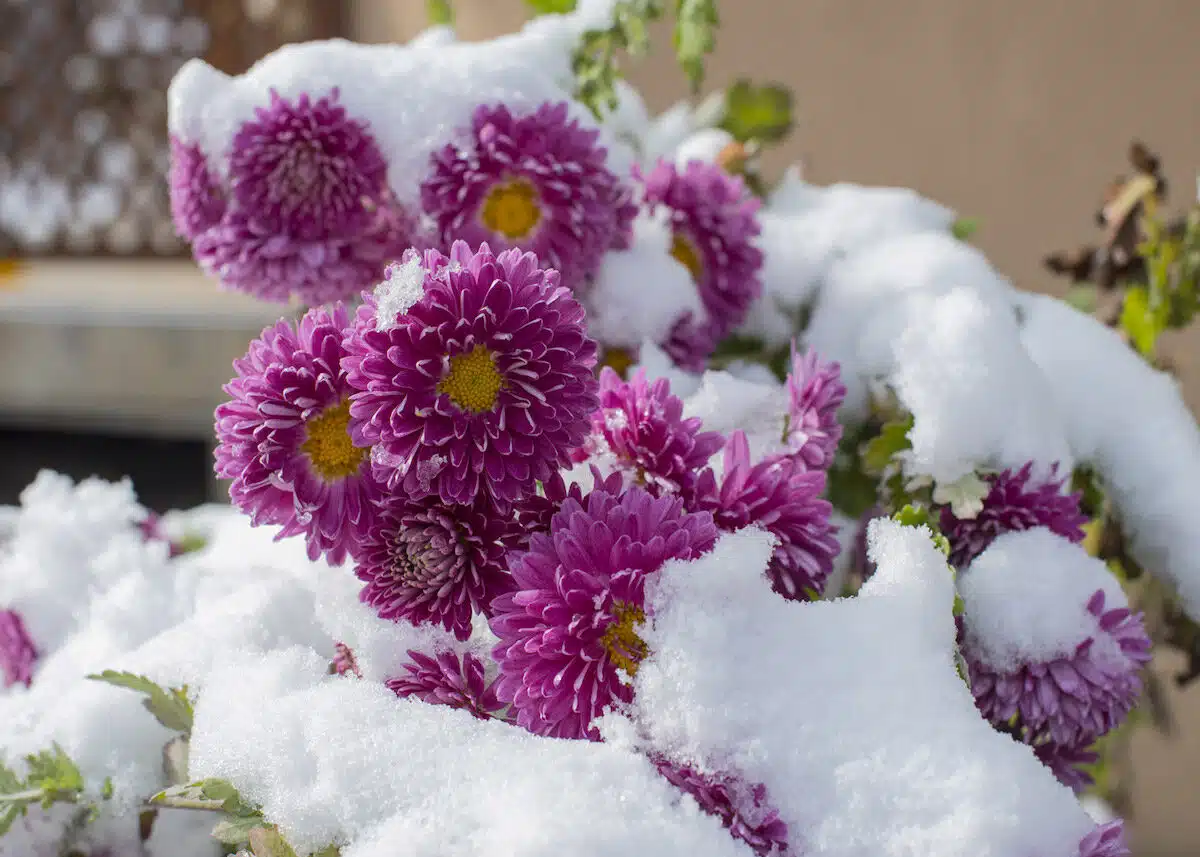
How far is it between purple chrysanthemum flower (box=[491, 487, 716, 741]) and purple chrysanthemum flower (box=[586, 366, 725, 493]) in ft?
0.10

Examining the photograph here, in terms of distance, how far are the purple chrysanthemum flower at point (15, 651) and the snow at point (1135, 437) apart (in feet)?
1.26

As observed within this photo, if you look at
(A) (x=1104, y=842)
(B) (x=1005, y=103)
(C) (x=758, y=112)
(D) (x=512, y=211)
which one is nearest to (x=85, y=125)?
(B) (x=1005, y=103)

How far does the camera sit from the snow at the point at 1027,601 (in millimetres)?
278

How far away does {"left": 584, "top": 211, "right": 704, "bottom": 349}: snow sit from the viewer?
362mm

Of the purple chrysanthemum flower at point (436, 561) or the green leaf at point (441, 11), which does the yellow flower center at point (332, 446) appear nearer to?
the purple chrysanthemum flower at point (436, 561)

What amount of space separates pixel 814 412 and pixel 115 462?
1.36 meters

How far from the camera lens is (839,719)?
216 millimetres

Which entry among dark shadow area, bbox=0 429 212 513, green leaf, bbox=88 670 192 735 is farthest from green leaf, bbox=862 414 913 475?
dark shadow area, bbox=0 429 212 513

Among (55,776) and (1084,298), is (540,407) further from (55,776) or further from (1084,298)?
(1084,298)

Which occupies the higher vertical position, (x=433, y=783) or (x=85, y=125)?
(x=433, y=783)

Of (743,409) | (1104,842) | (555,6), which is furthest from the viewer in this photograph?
(555,6)

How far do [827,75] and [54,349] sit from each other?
93cm

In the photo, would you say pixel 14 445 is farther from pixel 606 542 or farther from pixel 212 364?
pixel 606 542

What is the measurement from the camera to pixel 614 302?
362mm
